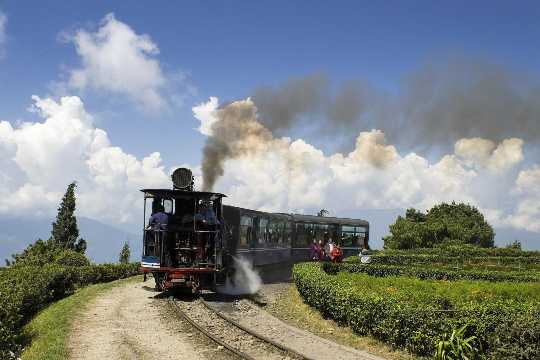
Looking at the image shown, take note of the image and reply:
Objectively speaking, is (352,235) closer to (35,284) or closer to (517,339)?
(35,284)

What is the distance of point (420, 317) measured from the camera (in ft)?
42.7

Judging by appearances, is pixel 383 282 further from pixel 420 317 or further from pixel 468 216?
pixel 468 216

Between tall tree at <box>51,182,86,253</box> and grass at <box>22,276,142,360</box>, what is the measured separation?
48.9 m

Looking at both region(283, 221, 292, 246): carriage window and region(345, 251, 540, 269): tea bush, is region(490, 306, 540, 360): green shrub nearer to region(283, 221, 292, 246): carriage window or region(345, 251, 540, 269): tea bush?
region(345, 251, 540, 269): tea bush

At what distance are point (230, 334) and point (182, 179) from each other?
9.61 meters

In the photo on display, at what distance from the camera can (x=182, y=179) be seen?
23375 mm

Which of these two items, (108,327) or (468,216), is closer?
(108,327)

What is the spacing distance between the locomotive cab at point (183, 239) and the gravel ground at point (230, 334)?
157cm

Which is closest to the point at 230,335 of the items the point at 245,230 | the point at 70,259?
the point at 245,230

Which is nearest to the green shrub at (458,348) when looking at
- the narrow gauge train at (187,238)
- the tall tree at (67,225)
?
the narrow gauge train at (187,238)

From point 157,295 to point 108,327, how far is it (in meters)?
6.68

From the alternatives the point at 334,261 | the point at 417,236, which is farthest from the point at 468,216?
the point at 334,261

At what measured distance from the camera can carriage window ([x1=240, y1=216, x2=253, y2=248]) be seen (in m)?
28.4

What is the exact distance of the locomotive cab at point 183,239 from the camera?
70.3 ft
